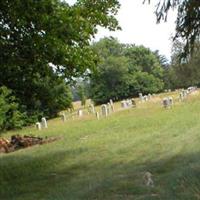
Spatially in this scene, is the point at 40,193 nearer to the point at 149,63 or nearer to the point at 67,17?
the point at 67,17

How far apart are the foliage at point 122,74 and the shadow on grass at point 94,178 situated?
65.7 meters

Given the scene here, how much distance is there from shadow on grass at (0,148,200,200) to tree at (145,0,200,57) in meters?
2.40


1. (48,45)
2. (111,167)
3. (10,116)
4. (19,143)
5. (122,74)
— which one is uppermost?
(122,74)

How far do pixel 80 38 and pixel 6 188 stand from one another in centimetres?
499

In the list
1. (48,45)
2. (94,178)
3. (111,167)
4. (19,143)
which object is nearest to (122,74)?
(19,143)

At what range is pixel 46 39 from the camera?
1436cm

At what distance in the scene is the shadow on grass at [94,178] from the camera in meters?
9.12

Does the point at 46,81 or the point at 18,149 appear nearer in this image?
the point at 46,81

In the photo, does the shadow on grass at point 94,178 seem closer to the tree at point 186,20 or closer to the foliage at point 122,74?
the tree at point 186,20

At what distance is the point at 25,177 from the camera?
14312mm

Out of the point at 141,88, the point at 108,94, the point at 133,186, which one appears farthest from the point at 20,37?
the point at 141,88

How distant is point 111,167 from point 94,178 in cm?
184

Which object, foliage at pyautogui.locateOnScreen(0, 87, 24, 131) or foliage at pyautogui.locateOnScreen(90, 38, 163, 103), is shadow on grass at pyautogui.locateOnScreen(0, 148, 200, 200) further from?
foliage at pyautogui.locateOnScreen(90, 38, 163, 103)

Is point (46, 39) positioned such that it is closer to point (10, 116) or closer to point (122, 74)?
point (10, 116)
